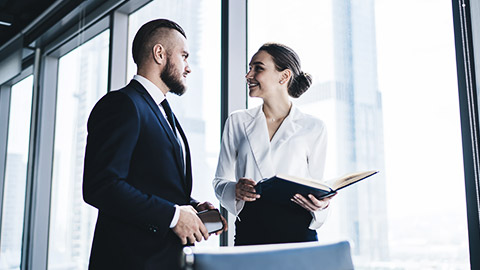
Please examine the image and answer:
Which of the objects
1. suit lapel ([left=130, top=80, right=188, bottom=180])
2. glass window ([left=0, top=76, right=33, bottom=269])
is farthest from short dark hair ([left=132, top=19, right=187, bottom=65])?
glass window ([left=0, top=76, right=33, bottom=269])

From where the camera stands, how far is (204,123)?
2830mm

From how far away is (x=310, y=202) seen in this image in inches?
64.3

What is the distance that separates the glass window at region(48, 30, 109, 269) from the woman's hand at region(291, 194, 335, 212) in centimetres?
240

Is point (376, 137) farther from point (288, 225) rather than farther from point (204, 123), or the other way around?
point (204, 123)

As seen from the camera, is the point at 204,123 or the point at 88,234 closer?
the point at 204,123

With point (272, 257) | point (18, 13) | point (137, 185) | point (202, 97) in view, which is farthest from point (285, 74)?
point (18, 13)

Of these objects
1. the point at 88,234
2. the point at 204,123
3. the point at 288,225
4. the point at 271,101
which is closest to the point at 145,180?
the point at 288,225

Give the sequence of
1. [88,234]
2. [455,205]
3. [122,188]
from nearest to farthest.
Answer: [122,188]
[455,205]
[88,234]

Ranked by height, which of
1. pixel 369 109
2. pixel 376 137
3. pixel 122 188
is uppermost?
pixel 369 109

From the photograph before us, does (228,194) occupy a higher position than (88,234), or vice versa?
(228,194)

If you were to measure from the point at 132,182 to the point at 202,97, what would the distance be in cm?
154

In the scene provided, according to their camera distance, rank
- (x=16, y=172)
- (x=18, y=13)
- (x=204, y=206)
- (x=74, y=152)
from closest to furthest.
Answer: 1. (x=204, y=206)
2. (x=74, y=152)
3. (x=18, y=13)
4. (x=16, y=172)

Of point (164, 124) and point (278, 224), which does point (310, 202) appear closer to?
point (278, 224)

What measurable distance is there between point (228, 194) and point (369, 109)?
0.70 meters
